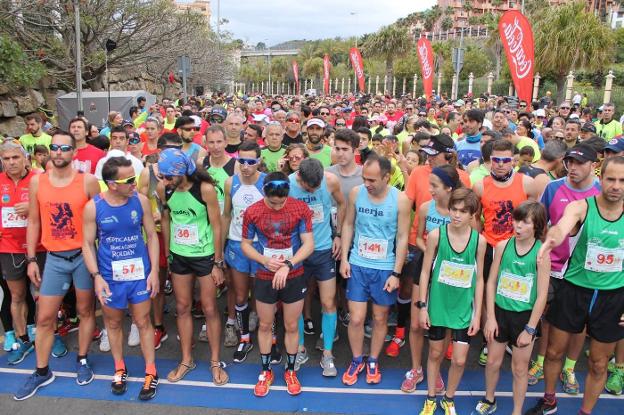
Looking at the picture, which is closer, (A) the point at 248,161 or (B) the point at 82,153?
(A) the point at 248,161

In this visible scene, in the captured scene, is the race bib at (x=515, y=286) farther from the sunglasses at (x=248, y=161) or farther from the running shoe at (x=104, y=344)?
Result: the running shoe at (x=104, y=344)

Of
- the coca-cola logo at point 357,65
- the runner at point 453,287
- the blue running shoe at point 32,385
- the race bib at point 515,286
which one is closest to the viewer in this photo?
the race bib at point 515,286

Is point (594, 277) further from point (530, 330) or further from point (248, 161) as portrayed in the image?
point (248, 161)

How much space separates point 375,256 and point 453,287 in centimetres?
76

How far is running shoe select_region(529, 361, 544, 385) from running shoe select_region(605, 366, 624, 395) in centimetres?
54

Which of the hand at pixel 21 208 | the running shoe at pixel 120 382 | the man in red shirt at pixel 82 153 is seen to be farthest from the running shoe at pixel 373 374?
the man in red shirt at pixel 82 153

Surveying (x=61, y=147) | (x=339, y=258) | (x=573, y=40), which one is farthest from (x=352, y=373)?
(x=573, y=40)

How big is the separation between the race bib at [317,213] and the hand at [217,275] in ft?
3.23

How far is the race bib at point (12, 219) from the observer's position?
179 inches

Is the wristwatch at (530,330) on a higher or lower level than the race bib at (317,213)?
lower

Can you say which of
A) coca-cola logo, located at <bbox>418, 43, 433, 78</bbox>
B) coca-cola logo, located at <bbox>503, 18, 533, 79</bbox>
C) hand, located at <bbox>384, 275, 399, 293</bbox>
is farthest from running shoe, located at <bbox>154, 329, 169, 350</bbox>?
coca-cola logo, located at <bbox>418, 43, 433, 78</bbox>

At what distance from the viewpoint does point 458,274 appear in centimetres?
366

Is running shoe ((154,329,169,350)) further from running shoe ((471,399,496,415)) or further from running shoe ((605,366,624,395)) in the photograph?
running shoe ((605,366,624,395))

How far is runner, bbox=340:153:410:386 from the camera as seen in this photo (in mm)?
4148
